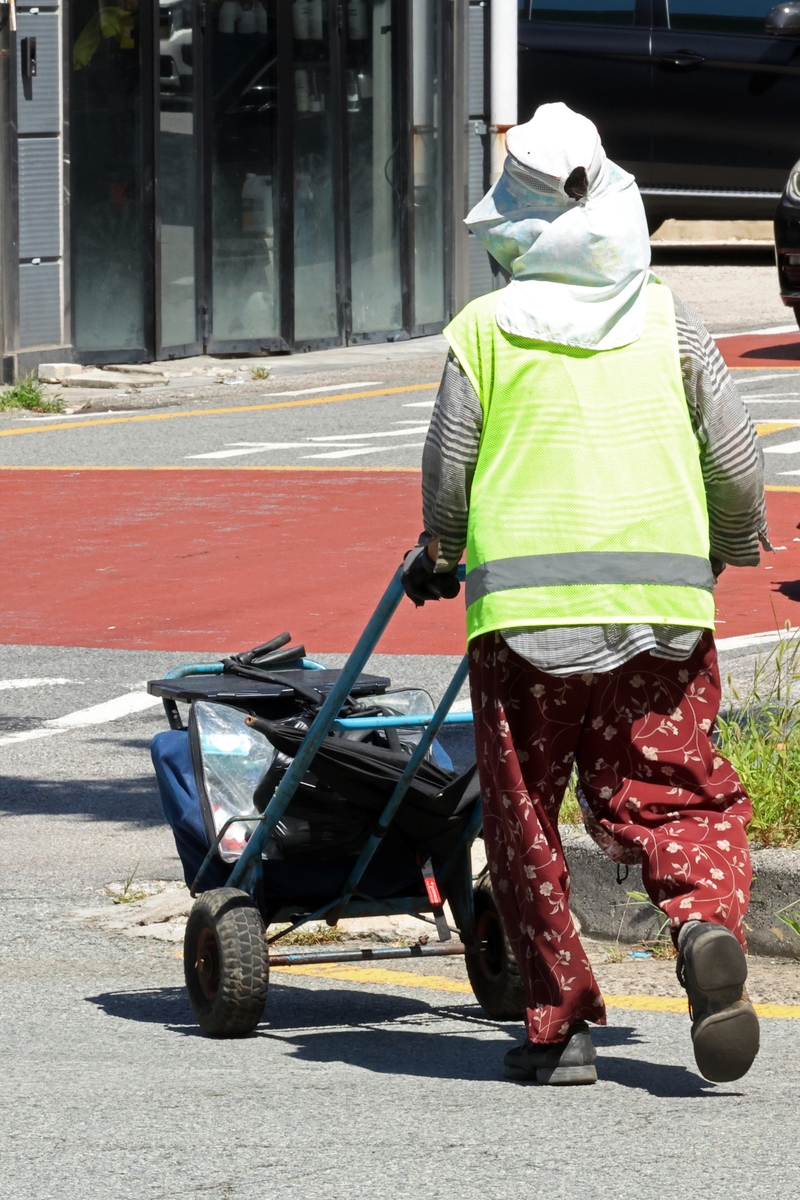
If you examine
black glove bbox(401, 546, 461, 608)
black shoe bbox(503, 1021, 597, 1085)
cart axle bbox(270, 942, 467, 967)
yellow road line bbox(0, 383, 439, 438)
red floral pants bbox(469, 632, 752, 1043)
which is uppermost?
black glove bbox(401, 546, 461, 608)

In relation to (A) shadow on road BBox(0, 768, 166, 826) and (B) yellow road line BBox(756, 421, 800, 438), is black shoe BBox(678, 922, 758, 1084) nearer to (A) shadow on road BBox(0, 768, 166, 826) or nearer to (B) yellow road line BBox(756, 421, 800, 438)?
(A) shadow on road BBox(0, 768, 166, 826)

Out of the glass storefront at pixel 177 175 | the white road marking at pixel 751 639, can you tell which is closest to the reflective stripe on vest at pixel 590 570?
the white road marking at pixel 751 639

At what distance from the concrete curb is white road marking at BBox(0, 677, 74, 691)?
3.32 metres

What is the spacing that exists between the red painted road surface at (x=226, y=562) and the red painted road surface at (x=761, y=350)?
525cm

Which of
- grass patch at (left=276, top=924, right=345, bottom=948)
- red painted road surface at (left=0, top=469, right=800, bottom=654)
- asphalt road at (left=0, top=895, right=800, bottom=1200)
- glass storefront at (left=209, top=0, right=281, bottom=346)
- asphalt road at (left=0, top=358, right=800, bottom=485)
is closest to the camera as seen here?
asphalt road at (left=0, top=895, right=800, bottom=1200)

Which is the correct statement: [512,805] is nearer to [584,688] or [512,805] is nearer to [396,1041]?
[584,688]

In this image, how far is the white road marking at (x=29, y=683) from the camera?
8531 mm

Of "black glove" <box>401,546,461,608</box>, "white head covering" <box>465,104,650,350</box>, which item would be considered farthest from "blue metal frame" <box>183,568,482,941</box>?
"white head covering" <box>465,104,650,350</box>

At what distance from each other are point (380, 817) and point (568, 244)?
1307 millimetres

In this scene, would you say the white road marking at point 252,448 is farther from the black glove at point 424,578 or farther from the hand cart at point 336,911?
the black glove at point 424,578

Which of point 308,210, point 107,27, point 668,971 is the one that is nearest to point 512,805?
point 668,971

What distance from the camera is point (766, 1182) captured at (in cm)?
345

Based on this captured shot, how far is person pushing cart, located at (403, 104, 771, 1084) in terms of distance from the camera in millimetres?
3949

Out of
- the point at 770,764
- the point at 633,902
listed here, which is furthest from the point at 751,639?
the point at 633,902
